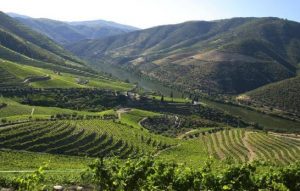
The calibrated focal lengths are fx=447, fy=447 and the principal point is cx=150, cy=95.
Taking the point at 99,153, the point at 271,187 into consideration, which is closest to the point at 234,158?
the point at 99,153

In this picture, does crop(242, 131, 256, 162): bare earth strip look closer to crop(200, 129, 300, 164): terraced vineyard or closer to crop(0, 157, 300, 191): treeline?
crop(200, 129, 300, 164): terraced vineyard

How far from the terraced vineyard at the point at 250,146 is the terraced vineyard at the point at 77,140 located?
18.7m

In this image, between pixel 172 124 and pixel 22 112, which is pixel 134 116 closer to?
pixel 172 124

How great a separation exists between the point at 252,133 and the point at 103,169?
133 meters

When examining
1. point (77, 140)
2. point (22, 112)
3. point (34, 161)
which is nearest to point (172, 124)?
point (22, 112)

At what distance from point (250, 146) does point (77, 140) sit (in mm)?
62948

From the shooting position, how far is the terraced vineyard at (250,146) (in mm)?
139250

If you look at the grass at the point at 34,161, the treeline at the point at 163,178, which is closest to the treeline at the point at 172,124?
the grass at the point at 34,161

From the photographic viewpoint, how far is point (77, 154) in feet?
382

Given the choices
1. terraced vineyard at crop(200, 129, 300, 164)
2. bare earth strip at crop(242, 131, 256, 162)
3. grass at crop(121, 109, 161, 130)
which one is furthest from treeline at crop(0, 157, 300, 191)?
grass at crop(121, 109, 161, 130)

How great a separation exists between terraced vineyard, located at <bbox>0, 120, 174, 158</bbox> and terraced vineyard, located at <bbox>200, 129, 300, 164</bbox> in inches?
737

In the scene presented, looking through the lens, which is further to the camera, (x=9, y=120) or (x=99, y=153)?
(x=9, y=120)

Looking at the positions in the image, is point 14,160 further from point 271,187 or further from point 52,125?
point 271,187

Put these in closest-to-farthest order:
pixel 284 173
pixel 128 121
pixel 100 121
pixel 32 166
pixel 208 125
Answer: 1. pixel 284 173
2. pixel 32 166
3. pixel 100 121
4. pixel 128 121
5. pixel 208 125
